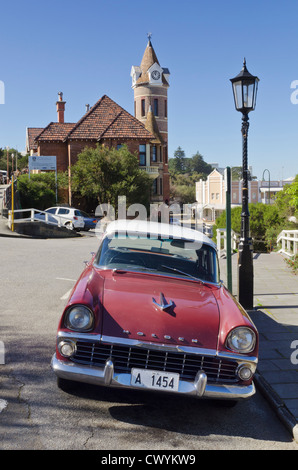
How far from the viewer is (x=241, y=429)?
4109mm

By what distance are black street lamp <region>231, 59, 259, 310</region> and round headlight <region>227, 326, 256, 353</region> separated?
3796mm

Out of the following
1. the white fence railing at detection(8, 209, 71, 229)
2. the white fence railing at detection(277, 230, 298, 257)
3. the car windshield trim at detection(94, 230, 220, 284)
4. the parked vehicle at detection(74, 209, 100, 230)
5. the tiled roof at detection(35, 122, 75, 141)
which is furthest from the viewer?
the tiled roof at detection(35, 122, 75, 141)

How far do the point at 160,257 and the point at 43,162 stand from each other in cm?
3876

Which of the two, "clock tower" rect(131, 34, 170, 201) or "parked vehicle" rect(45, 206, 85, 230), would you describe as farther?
"clock tower" rect(131, 34, 170, 201)

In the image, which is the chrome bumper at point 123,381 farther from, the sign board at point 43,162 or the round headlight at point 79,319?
the sign board at point 43,162

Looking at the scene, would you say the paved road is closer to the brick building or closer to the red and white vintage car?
the red and white vintage car

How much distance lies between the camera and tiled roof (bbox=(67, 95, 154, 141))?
4191cm

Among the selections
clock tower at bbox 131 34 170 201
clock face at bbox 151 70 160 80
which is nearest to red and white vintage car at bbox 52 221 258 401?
clock tower at bbox 131 34 170 201

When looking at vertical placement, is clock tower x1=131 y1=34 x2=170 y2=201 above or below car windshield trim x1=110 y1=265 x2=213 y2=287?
above

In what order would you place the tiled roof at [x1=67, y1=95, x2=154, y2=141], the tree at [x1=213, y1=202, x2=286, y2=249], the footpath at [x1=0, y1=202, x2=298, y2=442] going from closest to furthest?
1. the footpath at [x1=0, y1=202, x2=298, y2=442]
2. the tree at [x1=213, y1=202, x2=286, y2=249]
3. the tiled roof at [x1=67, y1=95, x2=154, y2=141]

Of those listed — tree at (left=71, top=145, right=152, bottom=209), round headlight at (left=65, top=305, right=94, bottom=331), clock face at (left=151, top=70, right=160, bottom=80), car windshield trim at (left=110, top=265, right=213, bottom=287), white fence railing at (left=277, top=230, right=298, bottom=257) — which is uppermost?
clock face at (left=151, top=70, right=160, bottom=80)

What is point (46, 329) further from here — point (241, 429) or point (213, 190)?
point (213, 190)
